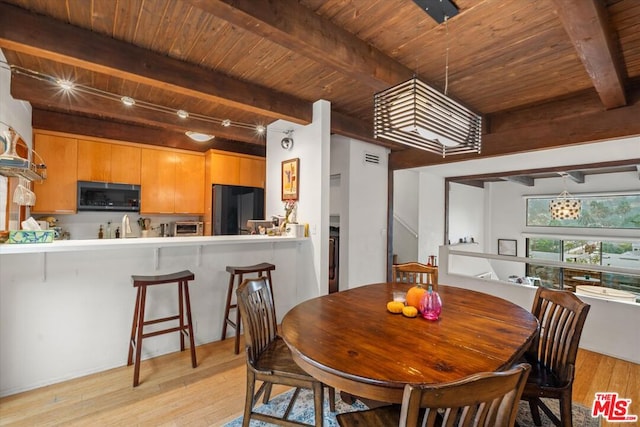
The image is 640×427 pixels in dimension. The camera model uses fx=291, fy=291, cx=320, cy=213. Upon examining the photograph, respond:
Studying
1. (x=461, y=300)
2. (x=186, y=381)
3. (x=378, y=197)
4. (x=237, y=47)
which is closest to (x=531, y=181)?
(x=378, y=197)

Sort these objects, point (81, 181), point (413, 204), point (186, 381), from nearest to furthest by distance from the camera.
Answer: point (186, 381) < point (81, 181) < point (413, 204)

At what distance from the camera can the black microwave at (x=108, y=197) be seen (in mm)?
4078

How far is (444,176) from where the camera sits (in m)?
5.76

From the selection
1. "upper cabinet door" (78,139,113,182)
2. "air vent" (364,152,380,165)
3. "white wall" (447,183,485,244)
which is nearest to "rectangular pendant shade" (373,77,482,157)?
"air vent" (364,152,380,165)

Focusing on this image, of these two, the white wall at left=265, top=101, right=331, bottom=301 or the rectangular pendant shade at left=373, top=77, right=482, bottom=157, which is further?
the white wall at left=265, top=101, right=331, bottom=301

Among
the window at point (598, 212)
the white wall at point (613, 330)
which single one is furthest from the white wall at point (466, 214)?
the white wall at point (613, 330)

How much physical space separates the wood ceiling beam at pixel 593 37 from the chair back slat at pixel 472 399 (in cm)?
174

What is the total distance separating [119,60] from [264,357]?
2.41 meters

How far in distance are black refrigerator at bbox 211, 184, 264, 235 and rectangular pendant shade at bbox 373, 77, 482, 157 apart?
3227mm

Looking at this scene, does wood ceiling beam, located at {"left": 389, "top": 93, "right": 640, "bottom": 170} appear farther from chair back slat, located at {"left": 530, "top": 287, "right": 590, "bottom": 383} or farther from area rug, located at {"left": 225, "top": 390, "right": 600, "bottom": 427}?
area rug, located at {"left": 225, "top": 390, "right": 600, "bottom": 427}

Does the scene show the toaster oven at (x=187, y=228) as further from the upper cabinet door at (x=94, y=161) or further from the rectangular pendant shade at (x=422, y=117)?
the rectangular pendant shade at (x=422, y=117)

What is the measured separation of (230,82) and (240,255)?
1.78m

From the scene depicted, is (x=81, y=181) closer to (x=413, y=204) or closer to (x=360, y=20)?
(x=360, y=20)

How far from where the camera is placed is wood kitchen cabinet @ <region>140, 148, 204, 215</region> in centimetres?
461
